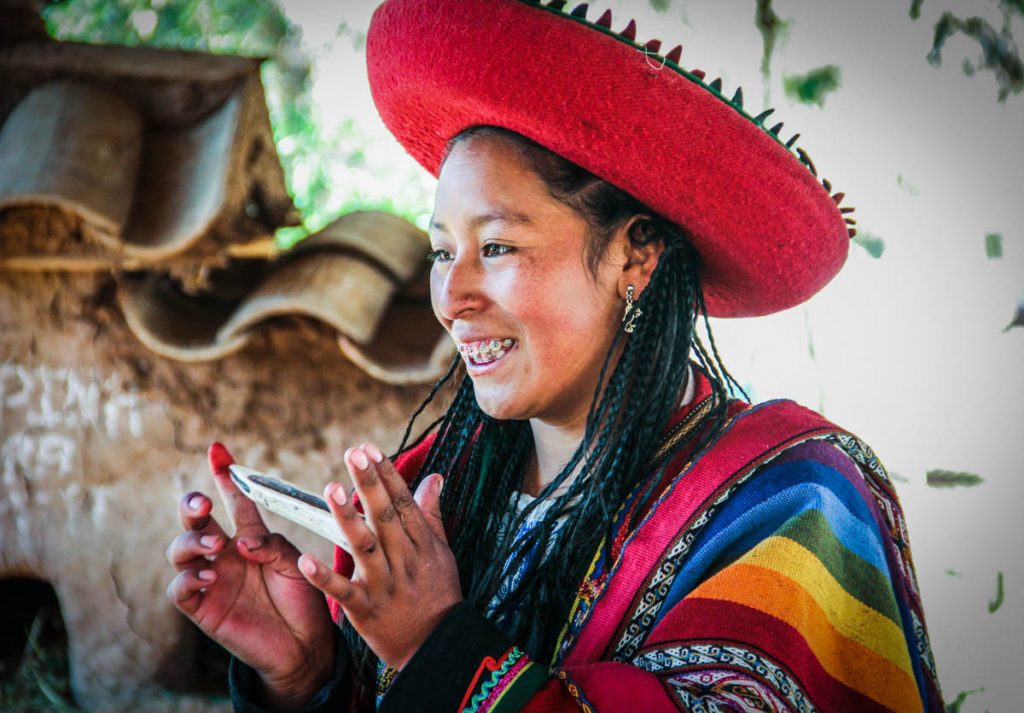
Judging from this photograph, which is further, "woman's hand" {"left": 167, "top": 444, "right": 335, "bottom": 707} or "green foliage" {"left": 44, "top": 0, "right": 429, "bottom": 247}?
"green foliage" {"left": 44, "top": 0, "right": 429, "bottom": 247}

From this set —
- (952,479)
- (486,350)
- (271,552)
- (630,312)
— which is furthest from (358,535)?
(952,479)

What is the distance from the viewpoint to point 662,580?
4.29 ft

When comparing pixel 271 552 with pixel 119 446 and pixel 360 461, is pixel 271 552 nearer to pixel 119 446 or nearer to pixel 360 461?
pixel 360 461

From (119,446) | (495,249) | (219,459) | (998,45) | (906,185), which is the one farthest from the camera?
(119,446)

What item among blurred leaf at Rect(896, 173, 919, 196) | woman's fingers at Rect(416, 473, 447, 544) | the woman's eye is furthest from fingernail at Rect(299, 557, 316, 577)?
blurred leaf at Rect(896, 173, 919, 196)

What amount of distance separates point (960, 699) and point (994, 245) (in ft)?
3.78

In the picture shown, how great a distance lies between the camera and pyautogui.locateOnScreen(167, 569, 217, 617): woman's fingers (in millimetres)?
1320

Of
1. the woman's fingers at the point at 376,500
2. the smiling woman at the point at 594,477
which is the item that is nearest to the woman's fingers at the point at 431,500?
the smiling woman at the point at 594,477

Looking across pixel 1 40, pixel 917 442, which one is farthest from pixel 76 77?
pixel 917 442

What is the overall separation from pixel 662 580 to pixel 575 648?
160mm

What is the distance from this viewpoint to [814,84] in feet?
8.12

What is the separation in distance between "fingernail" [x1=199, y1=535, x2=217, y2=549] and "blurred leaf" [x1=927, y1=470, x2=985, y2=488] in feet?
6.00

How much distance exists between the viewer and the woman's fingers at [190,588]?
4.33 feet

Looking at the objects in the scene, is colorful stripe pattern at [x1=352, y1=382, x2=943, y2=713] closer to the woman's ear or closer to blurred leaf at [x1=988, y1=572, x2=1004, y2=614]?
the woman's ear
